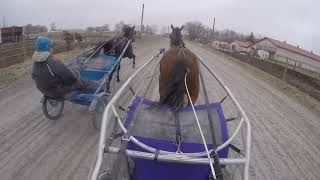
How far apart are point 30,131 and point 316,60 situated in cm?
5886

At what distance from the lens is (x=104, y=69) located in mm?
7492

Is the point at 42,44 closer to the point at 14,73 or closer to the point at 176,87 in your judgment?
the point at 176,87

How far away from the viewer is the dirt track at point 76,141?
4.50m

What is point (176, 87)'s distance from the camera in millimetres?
4586

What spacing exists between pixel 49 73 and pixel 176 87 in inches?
88.1

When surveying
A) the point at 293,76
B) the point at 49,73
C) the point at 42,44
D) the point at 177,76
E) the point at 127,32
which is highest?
the point at 127,32

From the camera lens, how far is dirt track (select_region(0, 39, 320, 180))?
14.8ft

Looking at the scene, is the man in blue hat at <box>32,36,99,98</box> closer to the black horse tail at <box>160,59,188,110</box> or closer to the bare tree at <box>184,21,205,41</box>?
the black horse tail at <box>160,59,188,110</box>

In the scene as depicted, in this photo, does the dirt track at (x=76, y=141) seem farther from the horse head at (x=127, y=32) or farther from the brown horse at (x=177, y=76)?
the horse head at (x=127, y=32)

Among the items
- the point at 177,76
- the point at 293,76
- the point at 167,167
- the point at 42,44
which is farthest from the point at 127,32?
the point at 293,76

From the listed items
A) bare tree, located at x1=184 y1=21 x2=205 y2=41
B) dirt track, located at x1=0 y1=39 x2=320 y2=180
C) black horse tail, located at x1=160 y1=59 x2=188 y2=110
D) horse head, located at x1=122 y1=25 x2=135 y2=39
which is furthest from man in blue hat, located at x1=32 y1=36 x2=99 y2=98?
bare tree, located at x1=184 y1=21 x2=205 y2=41

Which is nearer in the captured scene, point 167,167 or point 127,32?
point 167,167

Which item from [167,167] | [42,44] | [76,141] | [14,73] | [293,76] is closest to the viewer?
[167,167]

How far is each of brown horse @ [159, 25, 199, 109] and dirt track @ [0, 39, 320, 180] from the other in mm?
1349
